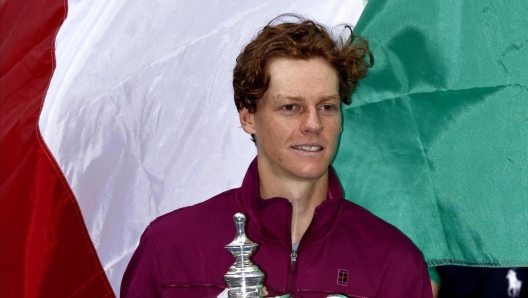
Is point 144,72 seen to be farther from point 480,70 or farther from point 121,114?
point 480,70

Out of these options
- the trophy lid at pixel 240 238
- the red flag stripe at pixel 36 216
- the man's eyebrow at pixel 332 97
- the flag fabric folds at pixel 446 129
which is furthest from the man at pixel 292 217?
the trophy lid at pixel 240 238

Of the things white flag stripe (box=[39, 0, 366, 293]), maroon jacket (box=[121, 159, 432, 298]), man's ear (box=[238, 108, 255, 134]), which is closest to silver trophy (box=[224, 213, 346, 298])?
maroon jacket (box=[121, 159, 432, 298])

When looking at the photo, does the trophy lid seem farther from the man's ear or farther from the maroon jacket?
the man's ear

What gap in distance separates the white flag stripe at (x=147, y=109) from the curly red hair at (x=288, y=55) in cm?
36

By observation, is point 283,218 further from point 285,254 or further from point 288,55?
point 288,55

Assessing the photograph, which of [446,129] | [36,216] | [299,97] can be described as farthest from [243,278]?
[36,216]

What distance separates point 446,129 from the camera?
266 centimetres

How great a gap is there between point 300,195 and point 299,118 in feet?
0.69

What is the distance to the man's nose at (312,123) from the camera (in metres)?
2.41

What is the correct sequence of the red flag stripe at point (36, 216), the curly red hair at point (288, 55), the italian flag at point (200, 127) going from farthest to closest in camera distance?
the red flag stripe at point (36, 216)
the italian flag at point (200, 127)
the curly red hair at point (288, 55)

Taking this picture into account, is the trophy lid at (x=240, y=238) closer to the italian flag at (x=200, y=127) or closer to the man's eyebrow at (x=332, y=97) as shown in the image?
the man's eyebrow at (x=332, y=97)

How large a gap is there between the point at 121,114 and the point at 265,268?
2.70 feet

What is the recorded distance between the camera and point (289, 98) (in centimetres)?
246

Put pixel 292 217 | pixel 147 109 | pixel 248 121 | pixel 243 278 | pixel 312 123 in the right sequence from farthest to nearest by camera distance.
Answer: pixel 147 109 → pixel 248 121 → pixel 292 217 → pixel 312 123 → pixel 243 278
